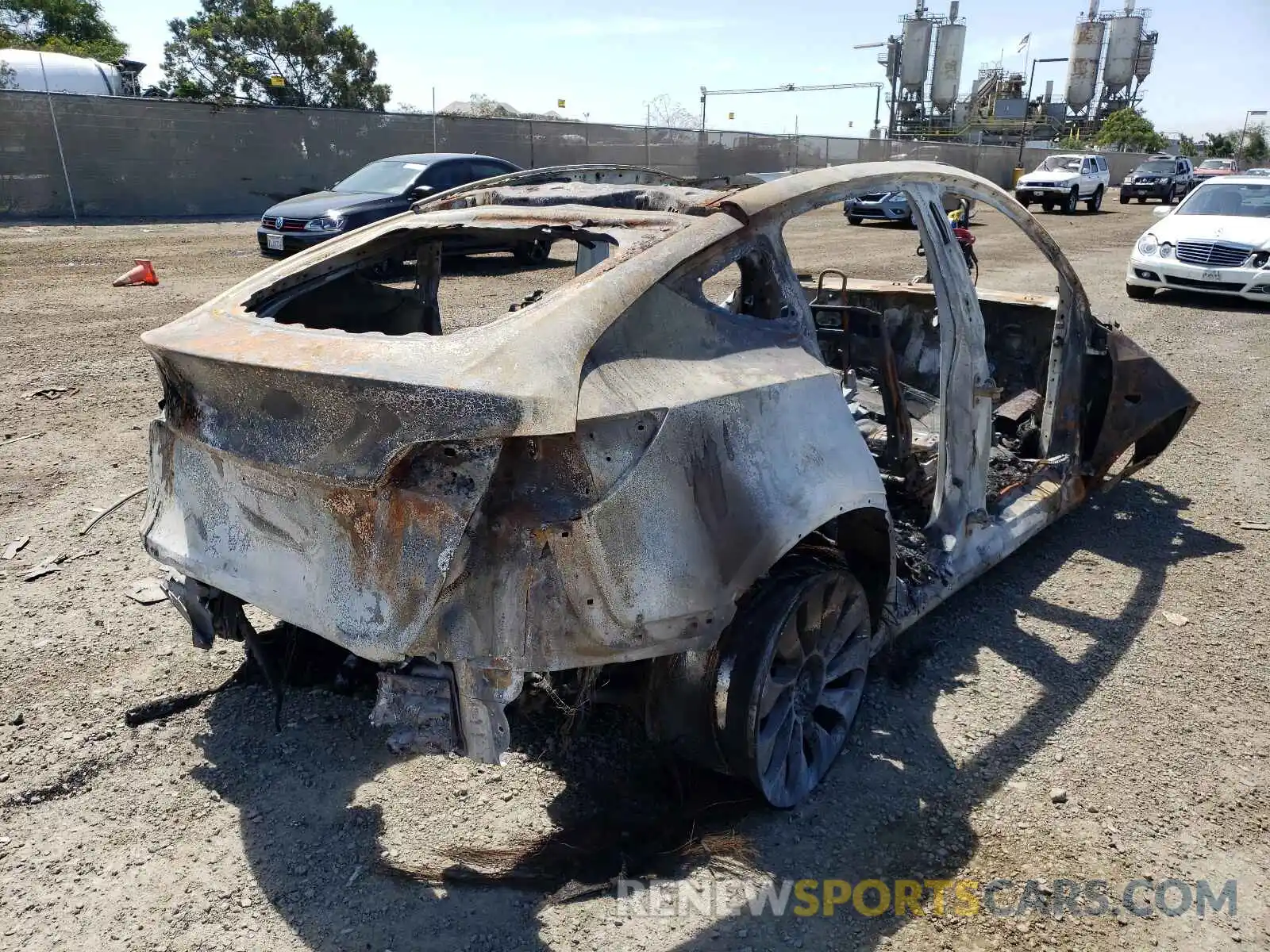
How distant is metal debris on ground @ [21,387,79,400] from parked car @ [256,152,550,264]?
19.2 feet

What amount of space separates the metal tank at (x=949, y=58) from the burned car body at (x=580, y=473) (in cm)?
6658

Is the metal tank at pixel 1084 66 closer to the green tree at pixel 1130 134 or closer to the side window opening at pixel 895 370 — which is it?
the green tree at pixel 1130 134

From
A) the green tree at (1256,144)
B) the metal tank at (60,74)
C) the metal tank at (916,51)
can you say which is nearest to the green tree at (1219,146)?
the green tree at (1256,144)

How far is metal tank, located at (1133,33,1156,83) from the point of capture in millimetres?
70375

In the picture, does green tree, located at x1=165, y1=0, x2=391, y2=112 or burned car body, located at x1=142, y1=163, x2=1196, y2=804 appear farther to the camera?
green tree, located at x1=165, y1=0, x2=391, y2=112

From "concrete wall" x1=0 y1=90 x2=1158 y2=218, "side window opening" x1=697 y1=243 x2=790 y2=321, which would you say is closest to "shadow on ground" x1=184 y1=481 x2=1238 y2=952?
"side window opening" x1=697 y1=243 x2=790 y2=321

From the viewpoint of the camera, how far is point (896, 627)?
126 inches

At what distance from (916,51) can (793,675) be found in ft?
226

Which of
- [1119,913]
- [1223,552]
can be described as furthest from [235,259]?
[1119,913]

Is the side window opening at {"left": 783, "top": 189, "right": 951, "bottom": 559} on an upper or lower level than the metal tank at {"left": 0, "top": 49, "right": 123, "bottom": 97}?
lower

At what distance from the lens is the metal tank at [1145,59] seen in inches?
2771

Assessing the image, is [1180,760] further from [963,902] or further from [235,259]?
[235,259]

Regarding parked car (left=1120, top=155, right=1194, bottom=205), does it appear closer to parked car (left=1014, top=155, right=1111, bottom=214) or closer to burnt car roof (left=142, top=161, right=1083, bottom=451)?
parked car (left=1014, top=155, right=1111, bottom=214)

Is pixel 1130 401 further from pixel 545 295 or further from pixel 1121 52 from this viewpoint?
pixel 1121 52
